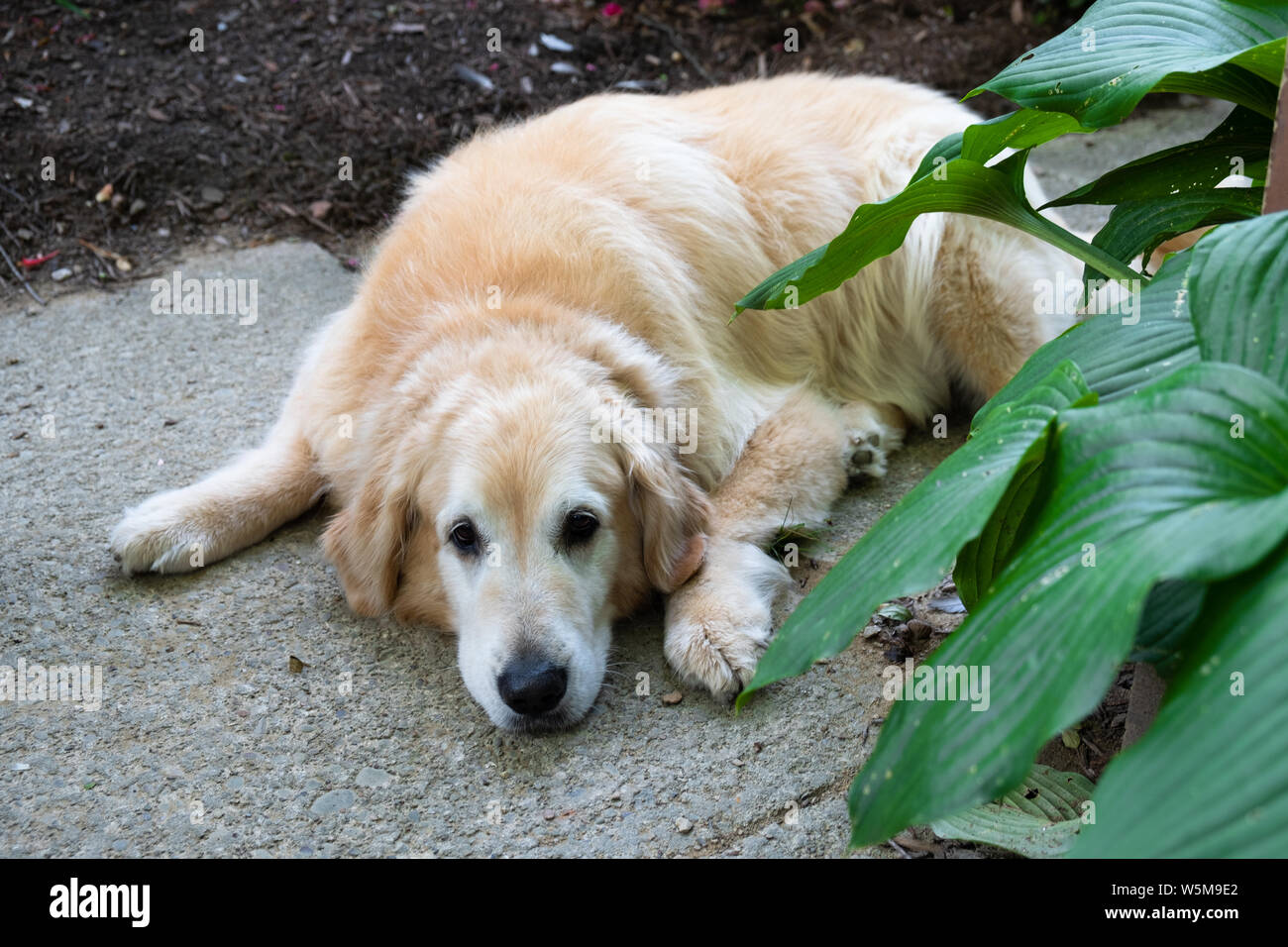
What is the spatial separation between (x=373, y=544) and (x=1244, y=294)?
7.19ft

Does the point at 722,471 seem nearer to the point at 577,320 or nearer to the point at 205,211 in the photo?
the point at 577,320

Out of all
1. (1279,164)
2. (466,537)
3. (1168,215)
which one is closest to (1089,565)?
(1279,164)

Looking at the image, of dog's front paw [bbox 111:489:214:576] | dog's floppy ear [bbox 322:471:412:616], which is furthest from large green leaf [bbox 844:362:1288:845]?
dog's front paw [bbox 111:489:214:576]

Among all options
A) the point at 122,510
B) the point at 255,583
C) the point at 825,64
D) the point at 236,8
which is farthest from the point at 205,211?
the point at 825,64

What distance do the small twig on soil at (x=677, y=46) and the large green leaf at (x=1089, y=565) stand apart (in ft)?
16.8

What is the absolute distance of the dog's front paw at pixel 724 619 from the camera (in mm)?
2732

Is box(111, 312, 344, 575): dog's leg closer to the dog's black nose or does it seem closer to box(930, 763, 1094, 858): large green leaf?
the dog's black nose

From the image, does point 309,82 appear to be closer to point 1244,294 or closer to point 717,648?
point 717,648

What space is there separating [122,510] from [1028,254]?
316 cm

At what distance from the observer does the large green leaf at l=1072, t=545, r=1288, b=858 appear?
1.15 metres

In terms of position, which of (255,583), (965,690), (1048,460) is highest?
(1048,460)

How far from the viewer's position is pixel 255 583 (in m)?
3.16

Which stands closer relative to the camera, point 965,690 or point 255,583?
point 965,690
